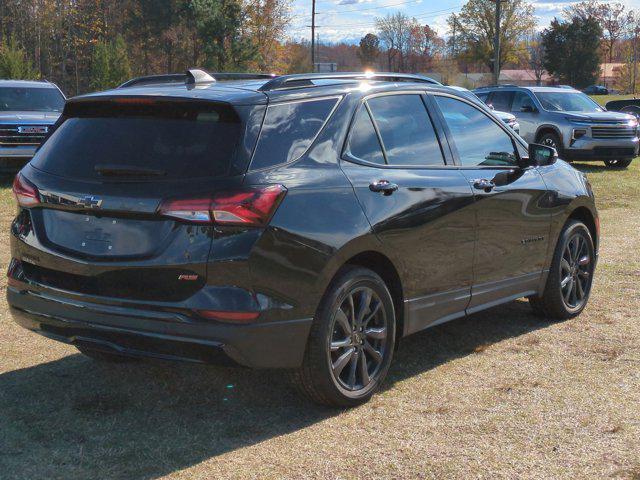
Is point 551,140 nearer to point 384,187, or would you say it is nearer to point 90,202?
point 384,187

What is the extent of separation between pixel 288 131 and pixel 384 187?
2.21 ft

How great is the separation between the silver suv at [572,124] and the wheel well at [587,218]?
45.0ft

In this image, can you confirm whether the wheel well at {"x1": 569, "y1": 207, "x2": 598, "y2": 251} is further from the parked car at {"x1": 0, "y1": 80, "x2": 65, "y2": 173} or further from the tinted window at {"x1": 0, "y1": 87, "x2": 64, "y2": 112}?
the tinted window at {"x1": 0, "y1": 87, "x2": 64, "y2": 112}

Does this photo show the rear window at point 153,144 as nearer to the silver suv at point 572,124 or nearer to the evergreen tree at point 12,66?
the silver suv at point 572,124

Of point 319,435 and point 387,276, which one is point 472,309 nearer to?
point 387,276

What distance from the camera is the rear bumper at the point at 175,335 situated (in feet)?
12.7

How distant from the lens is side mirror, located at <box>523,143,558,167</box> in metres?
5.95

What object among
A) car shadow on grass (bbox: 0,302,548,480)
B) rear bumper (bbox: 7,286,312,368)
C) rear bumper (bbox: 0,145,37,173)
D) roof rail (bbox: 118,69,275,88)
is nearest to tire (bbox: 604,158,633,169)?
rear bumper (bbox: 0,145,37,173)

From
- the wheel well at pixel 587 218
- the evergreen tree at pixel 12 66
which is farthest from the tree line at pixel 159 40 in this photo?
the wheel well at pixel 587 218

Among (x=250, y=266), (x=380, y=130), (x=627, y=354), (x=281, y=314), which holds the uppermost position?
(x=380, y=130)

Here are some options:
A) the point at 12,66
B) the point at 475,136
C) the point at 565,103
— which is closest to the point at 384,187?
the point at 475,136

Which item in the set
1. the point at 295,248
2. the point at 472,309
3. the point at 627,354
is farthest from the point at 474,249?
the point at 295,248

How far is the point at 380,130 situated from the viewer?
4797mm

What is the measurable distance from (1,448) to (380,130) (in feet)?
8.30
